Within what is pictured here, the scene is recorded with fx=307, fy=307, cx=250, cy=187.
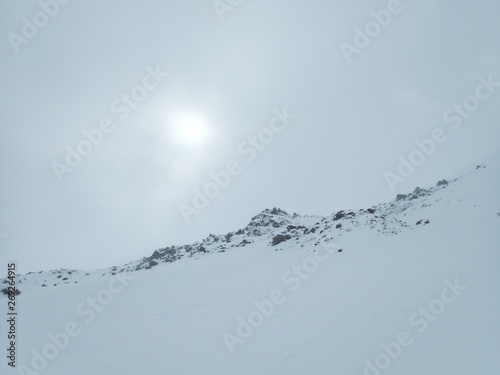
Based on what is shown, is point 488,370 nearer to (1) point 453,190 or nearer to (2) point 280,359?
(2) point 280,359

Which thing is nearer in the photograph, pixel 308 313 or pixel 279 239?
pixel 308 313

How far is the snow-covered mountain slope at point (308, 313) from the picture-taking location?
423 inches

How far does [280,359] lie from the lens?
11242mm

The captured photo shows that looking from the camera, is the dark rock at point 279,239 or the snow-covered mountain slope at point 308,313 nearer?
the snow-covered mountain slope at point 308,313

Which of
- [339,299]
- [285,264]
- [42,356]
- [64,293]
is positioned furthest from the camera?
[285,264]

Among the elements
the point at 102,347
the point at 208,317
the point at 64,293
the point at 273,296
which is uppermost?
the point at 64,293

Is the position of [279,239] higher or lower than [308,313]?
higher

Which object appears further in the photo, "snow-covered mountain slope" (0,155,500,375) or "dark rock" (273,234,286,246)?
"dark rock" (273,234,286,246)

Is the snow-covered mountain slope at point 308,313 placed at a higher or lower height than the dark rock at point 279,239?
lower

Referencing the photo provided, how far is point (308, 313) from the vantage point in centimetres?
1490

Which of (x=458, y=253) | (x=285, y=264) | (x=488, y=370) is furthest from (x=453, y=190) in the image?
(x=488, y=370)

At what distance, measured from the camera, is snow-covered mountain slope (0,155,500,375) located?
423 inches

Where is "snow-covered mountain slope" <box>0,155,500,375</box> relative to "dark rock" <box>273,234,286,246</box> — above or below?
below

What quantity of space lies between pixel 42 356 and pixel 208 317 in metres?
7.47
